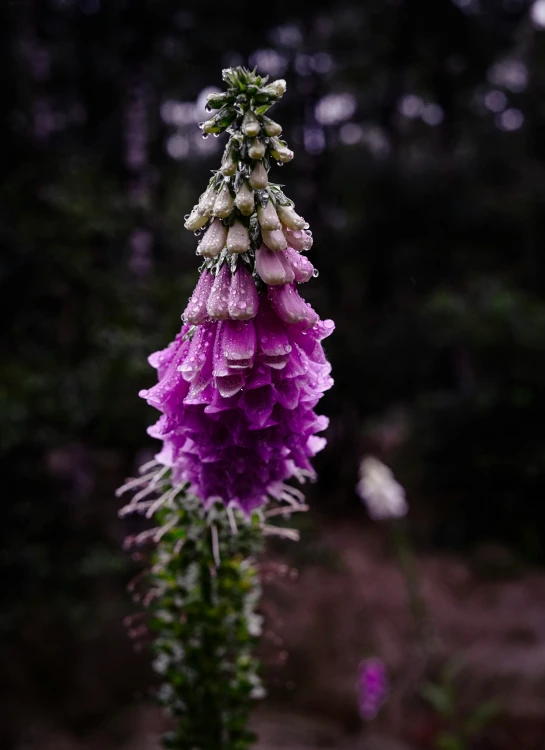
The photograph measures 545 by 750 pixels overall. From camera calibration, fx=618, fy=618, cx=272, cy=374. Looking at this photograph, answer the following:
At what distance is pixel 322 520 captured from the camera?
10.9m

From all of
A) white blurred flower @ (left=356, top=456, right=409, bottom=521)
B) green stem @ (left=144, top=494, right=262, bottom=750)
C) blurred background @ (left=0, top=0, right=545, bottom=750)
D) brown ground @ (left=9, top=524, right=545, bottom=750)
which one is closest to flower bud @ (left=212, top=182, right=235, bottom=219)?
green stem @ (left=144, top=494, right=262, bottom=750)

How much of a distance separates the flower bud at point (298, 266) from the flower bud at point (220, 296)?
0.47 feet

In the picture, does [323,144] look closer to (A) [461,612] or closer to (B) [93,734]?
(A) [461,612]

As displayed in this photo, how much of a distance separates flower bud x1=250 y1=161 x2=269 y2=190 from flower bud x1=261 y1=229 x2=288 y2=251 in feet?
0.31

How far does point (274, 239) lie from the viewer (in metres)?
1.33

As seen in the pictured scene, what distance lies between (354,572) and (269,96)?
9.08 m

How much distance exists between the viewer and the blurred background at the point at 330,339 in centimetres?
542

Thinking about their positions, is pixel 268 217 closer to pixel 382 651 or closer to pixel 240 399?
pixel 240 399

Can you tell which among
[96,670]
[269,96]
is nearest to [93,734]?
[96,670]

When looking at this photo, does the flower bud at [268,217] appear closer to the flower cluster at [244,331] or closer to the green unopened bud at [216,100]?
the flower cluster at [244,331]

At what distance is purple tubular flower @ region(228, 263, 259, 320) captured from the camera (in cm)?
135

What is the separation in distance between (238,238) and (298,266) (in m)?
0.16

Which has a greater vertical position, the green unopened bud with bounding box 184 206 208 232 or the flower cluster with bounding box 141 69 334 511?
the green unopened bud with bounding box 184 206 208 232

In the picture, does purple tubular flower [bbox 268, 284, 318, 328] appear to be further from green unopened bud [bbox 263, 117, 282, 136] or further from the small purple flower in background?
the small purple flower in background
